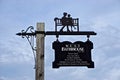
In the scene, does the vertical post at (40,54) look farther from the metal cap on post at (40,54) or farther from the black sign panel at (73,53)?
the black sign panel at (73,53)

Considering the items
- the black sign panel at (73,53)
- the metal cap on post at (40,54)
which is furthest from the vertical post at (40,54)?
the black sign panel at (73,53)

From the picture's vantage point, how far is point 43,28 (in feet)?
36.8

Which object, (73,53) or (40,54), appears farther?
(40,54)

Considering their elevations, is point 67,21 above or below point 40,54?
above

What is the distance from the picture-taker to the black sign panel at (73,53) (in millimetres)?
10828

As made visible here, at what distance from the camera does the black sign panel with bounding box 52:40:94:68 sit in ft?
35.5

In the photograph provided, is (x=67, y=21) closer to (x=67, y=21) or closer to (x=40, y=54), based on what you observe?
(x=67, y=21)

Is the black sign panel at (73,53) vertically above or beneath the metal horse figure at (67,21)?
beneath

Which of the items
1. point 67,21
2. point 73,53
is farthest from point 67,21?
point 73,53

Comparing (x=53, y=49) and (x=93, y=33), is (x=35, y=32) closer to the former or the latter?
(x=53, y=49)

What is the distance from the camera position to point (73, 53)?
1089 cm

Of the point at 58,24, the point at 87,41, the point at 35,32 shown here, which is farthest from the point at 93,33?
the point at 35,32

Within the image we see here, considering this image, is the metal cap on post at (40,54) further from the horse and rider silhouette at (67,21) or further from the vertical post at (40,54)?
the horse and rider silhouette at (67,21)

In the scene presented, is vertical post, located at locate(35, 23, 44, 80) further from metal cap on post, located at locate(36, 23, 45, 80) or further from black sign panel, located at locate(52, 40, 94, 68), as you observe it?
black sign panel, located at locate(52, 40, 94, 68)
